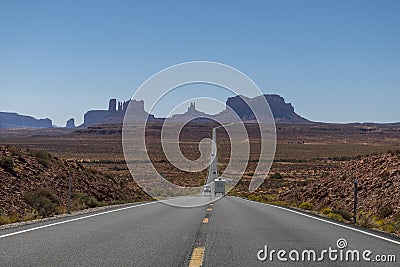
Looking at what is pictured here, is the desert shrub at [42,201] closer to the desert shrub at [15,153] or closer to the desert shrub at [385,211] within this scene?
the desert shrub at [15,153]

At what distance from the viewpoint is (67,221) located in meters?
13.5

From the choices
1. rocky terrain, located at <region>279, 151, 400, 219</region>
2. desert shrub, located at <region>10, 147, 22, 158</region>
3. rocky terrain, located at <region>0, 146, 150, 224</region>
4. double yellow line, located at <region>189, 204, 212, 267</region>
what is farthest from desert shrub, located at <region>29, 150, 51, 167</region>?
double yellow line, located at <region>189, 204, 212, 267</region>

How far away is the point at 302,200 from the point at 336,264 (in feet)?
68.6

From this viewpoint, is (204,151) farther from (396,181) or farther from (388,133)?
(388,133)

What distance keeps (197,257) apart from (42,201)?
11262mm

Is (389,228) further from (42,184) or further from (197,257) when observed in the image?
(42,184)

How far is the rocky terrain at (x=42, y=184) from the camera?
17.7 metres

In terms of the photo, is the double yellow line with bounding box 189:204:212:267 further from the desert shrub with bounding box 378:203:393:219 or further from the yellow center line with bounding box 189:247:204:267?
the desert shrub with bounding box 378:203:393:219

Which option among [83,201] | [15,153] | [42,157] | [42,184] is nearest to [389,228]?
[83,201]

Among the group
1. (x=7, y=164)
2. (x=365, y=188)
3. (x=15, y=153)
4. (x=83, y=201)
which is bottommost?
(x=83, y=201)

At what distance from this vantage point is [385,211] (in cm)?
1858

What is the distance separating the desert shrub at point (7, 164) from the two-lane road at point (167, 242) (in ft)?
23.3

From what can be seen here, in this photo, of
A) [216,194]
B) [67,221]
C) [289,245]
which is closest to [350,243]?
[289,245]

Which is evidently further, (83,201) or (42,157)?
(42,157)
